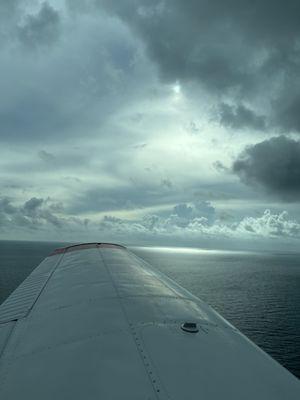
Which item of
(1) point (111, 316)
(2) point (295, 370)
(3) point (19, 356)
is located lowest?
(2) point (295, 370)

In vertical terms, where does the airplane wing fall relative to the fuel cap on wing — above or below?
below

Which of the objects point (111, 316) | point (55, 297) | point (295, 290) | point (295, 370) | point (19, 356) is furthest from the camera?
point (295, 290)

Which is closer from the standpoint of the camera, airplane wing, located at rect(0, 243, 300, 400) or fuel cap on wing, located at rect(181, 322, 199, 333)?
airplane wing, located at rect(0, 243, 300, 400)

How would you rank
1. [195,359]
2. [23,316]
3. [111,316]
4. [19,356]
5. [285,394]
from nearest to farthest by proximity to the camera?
[285,394] → [195,359] → [19,356] → [111,316] → [23,316]

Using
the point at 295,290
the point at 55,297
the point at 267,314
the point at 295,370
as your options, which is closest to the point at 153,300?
the point at 55,297

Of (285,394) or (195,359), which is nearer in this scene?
(285,394)

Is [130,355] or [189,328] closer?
[130,355]

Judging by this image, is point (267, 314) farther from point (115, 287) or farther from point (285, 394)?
point (285, 394)

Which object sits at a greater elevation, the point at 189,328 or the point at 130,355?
the point at 189,328
